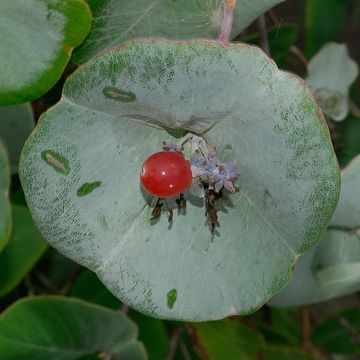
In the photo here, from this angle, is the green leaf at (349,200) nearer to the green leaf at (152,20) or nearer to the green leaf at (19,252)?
the green leaf at (152,20)

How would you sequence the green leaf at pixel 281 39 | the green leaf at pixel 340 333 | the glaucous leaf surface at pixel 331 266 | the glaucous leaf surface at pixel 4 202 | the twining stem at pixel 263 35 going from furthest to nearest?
the green leaf at pixel 340 333, the green leaf at pixel 281 39, the twining stem at pixel 263 35, the glaucous leaf surface at pixel 331 266, the glaucous leaf surface at pixel 4 202

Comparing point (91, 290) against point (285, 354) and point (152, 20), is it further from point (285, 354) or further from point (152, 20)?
point (152, 20)

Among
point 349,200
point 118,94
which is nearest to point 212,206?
point 118,94

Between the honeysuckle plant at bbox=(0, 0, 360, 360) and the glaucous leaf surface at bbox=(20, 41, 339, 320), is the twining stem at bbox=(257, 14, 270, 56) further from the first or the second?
the glaucous leaf surface at bbox=(20, 41, 339, 320)

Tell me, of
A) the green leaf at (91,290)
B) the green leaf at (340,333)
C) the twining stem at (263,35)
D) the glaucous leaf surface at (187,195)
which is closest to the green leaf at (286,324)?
the green leaf at (340,333)

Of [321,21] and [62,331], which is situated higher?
[321,21]

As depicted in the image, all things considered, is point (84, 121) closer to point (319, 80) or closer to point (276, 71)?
point (276, 71)
